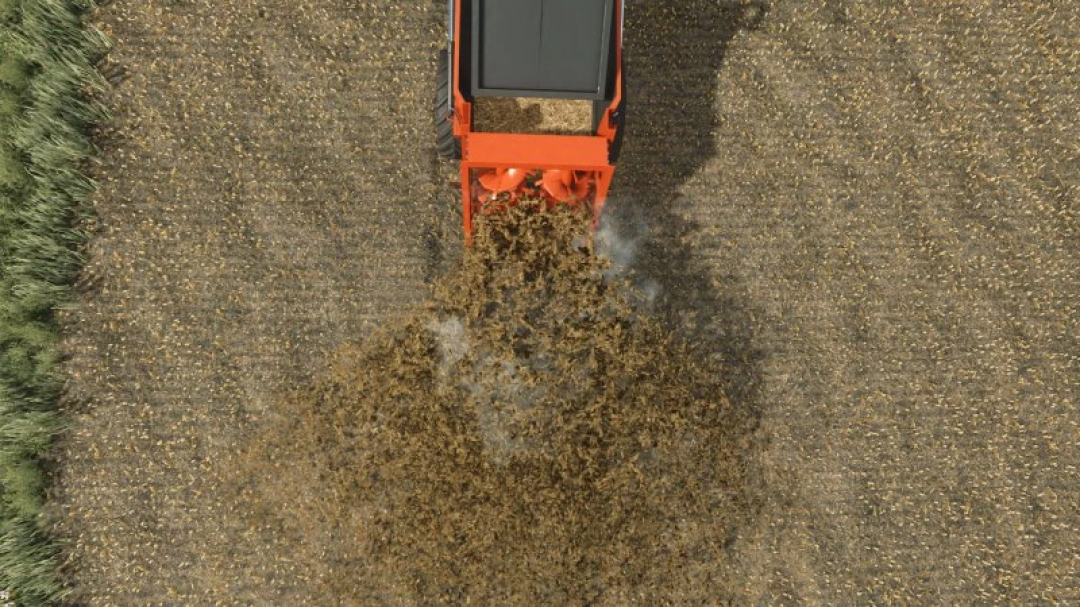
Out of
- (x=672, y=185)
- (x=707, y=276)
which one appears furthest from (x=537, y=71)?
(x=707, y=276)

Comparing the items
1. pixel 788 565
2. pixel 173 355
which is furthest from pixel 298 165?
pixel 788 565

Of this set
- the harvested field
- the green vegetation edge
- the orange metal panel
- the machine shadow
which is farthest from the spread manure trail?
the green vegetation edge

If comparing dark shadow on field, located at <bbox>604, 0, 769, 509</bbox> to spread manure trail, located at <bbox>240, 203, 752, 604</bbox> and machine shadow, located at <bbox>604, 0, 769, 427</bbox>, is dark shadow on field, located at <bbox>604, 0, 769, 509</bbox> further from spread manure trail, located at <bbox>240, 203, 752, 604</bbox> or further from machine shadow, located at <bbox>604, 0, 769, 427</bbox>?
spread manure trail, located at <bbox>240, 203, 752, 604</bbox>

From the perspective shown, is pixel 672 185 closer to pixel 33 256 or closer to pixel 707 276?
pixel 707 276

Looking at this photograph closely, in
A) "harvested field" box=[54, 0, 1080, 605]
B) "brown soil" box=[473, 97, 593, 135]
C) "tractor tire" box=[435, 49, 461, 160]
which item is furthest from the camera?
"harvested field" box=[54, 0, 1080, 605]

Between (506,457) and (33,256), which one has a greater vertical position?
(33,256)

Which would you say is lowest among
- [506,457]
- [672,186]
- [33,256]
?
[506,457]

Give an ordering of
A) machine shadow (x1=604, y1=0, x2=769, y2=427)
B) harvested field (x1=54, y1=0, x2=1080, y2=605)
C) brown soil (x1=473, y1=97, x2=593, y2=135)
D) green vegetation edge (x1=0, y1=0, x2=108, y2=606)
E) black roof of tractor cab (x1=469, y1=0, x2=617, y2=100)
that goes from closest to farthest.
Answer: black roof of tractor cab (x1=469, y1=0, x2=617, y2=100), brown soil (x1=473, y1=97, x2=593, y2=135), green vegetation edge (x1=0, y1=0, x2=108, y2=606), harvested field (x1=54, y1=0, x2=1080, y2=605), machine shadow (x1=604, y1=0, x2=769, y2=427)
